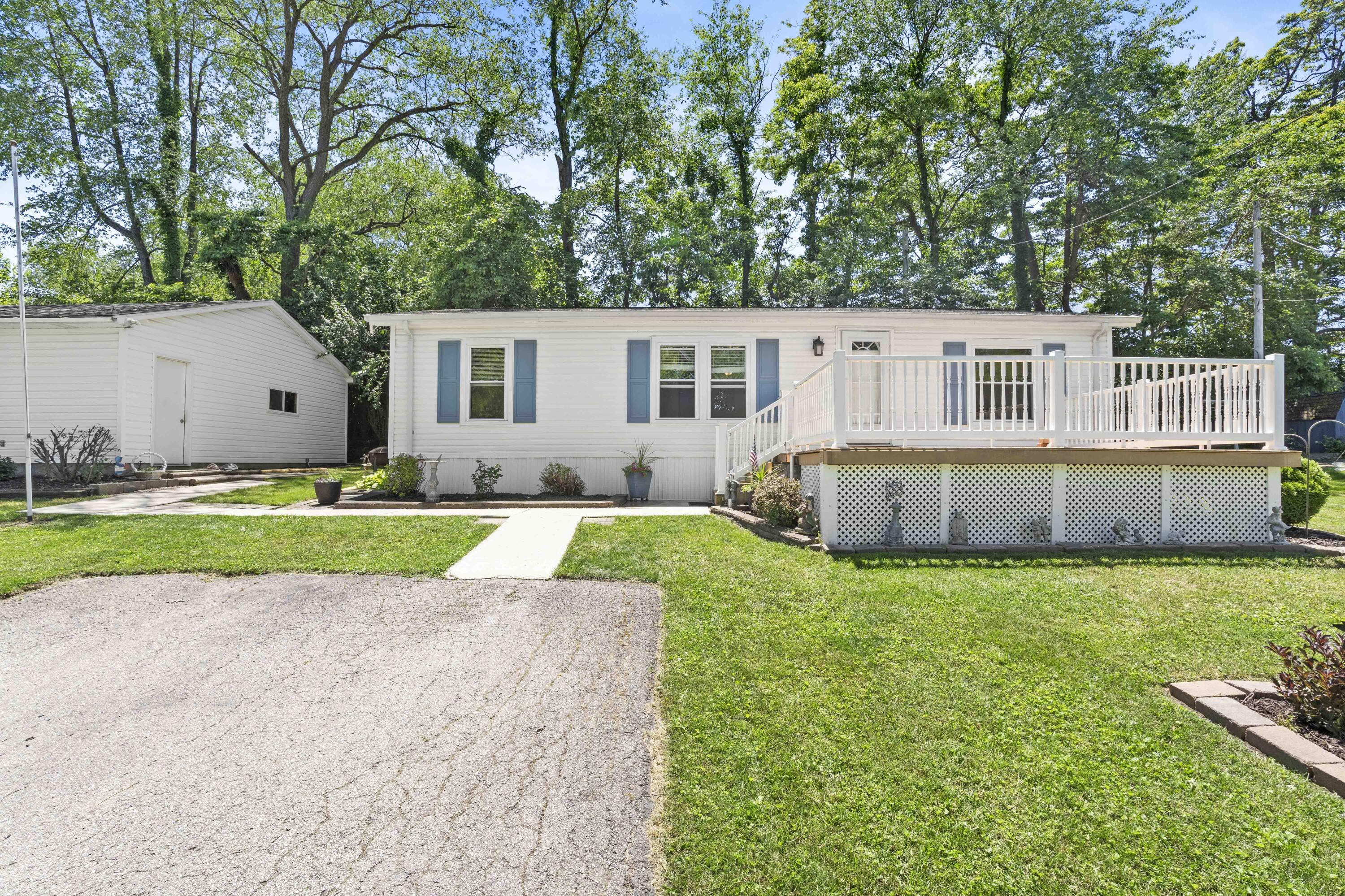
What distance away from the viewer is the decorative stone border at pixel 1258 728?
7.11ft

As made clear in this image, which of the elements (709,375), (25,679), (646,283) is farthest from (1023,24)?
(25,679)

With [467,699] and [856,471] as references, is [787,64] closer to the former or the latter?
[856,471]

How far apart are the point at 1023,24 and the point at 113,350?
25.5 meters

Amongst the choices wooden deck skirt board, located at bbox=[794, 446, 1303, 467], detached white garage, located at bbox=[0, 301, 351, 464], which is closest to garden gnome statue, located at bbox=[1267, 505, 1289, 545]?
wooden deck skirt board, located at bbox=[794, 446, 1303, 467]

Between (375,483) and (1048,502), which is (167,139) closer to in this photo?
(375,483)

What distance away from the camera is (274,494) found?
9547mm

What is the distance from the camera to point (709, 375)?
1059cm

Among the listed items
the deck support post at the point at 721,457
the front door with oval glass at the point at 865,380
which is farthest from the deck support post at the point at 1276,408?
the deck support post at the point at 721,457

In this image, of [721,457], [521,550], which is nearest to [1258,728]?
[521,550]

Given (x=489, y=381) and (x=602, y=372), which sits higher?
(x=602, y=372)

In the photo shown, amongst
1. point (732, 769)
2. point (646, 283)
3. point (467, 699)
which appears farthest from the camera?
point (646, 283)

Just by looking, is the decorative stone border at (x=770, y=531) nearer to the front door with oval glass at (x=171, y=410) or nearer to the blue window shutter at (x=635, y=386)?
the blue window shutter at (x=635, y=386)

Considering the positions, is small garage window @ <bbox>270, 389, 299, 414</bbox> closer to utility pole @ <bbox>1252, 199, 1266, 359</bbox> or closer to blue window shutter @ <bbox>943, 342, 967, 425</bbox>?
blue window shutter @ <bbox>943, 342, 967, 425</bbox>

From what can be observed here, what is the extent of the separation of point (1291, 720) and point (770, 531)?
13.7 feet
